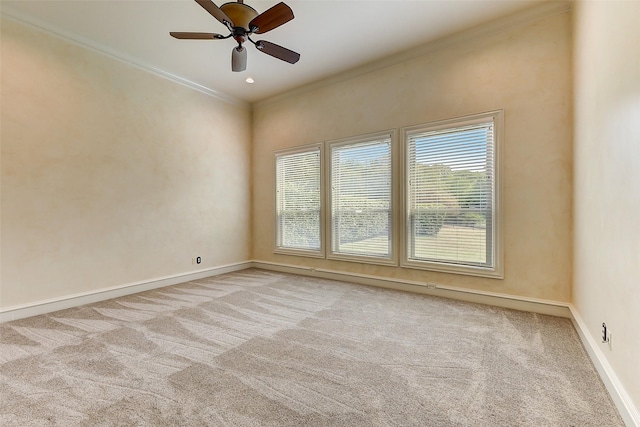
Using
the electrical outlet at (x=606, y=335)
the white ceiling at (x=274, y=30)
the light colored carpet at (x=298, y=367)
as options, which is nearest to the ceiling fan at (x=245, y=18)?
the white ceiling at (x=274, y=30)

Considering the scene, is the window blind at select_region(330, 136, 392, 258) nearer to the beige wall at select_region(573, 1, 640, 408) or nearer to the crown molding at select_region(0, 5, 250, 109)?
the beige wall at select_region(573, 1, 640, 408)

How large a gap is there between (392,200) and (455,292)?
1.45 meters

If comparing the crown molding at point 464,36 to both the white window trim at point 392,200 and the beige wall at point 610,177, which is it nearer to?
the beige wall at point 610,177

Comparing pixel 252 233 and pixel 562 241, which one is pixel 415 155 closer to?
pixel 562 241

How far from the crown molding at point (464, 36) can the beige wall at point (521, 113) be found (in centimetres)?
5

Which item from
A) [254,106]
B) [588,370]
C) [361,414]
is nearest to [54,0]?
[254,106]

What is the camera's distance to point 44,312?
10.6ft

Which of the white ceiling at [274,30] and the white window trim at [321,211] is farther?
the white window trim at [321,211]

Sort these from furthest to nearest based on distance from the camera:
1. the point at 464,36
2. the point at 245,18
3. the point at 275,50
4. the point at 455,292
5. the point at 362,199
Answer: the point at 362,199
the point at 455,292
the point at 464,36
the point at 275,50
the point at 245,18

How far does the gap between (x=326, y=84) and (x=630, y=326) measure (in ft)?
14.7

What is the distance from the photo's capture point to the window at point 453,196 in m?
3.42

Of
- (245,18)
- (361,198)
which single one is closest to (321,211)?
(361,198)

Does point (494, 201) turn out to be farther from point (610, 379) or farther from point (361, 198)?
point (610, 379)

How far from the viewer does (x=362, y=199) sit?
445cm
